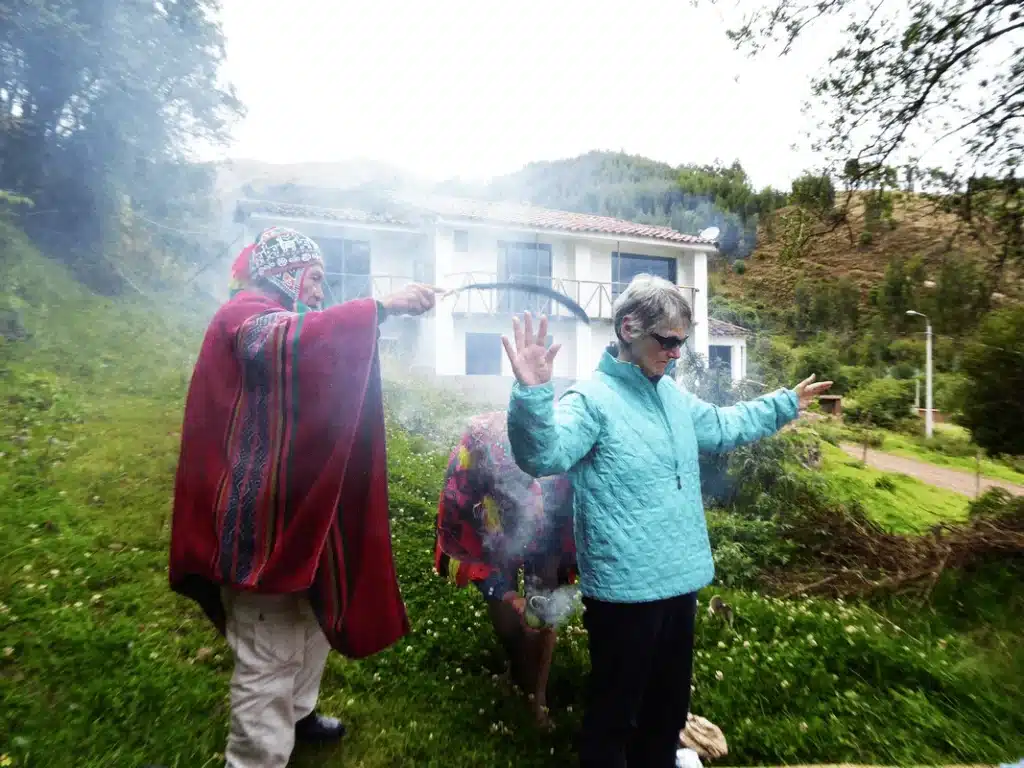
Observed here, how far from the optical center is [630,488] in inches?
70.0

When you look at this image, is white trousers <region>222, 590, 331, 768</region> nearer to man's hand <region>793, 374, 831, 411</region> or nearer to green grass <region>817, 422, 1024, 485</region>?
man's hand <region>793, 374, 831, 411</region>

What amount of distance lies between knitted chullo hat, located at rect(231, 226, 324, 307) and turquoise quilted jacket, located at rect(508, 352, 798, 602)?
994 mm

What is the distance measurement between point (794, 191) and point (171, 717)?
18.5 feet

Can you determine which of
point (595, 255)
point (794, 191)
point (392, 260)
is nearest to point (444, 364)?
point (392, 260)

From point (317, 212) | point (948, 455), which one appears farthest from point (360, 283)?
point (948, 455)

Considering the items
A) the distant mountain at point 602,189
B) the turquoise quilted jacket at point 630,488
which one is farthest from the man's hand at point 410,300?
the distant mountain at point 602,189

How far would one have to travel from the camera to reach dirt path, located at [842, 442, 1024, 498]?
462 cm

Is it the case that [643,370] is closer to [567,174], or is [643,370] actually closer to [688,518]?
[688,518]

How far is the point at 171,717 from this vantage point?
89.8 inches

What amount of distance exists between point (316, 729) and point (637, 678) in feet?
4.47

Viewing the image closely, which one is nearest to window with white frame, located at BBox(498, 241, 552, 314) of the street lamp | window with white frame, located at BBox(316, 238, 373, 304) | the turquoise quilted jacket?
window with white frame, located at BBox(316, 238, 373, 304)

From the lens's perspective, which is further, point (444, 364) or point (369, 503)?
point (444, 364)

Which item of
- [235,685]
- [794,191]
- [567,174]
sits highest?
[567,174]

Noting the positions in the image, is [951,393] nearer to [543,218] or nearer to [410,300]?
[410,300]
